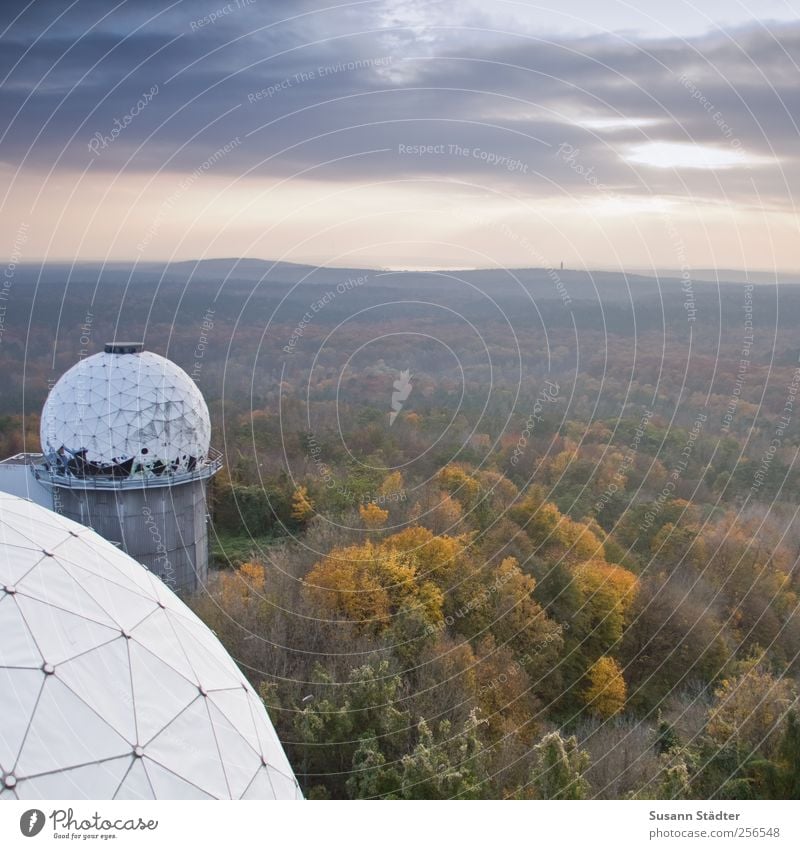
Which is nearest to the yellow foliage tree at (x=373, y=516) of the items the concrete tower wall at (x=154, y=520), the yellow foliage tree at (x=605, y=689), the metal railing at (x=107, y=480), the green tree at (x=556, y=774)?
the concrete tower wall at (x=154, y=520)

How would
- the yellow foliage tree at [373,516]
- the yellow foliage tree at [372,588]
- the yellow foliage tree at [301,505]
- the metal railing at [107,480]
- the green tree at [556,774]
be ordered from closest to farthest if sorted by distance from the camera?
the green tree at [556,774], the yellow foliage tree at [372,588], the metal railing at [107,480], the yellow foliage tree at [373,516], the yellow foliage tree at [301,505]

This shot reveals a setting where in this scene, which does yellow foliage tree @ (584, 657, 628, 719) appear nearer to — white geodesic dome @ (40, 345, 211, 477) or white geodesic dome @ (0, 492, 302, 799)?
white geodesic dome @ (40, 345, 211, 477)

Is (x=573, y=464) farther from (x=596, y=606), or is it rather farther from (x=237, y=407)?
(x=237, y=407)

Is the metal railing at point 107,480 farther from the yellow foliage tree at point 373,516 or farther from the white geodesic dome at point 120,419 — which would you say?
the yellow foliage tree at point 373,516

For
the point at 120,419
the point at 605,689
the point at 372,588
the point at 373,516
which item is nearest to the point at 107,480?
the point at 120,419

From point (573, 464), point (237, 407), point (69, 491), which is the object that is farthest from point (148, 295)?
point (573, 464)
